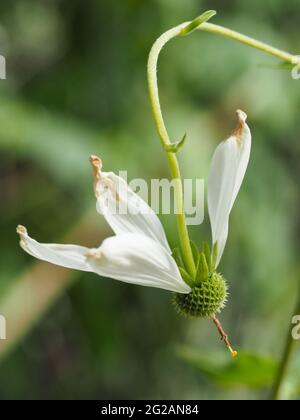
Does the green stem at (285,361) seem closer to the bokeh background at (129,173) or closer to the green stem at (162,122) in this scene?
the green stem at (162,122)

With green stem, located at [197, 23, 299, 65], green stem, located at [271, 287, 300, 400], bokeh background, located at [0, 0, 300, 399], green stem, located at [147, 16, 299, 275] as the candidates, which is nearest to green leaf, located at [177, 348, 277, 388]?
green stem, located at [271, 287, 300, 400]

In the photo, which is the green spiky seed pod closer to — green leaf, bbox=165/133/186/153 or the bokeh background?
green leaf, bbox=165/133/186/153

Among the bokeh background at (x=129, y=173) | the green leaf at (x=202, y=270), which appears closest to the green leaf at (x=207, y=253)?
the green leaf at (x=202, y=270)

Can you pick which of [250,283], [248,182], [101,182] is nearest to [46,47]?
A: [248,182]

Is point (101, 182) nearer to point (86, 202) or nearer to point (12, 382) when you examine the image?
point (86, 202)

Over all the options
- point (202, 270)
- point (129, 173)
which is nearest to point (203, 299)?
point (202, 270)

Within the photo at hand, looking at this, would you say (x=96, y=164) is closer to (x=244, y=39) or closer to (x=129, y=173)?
(x=244, y=39)

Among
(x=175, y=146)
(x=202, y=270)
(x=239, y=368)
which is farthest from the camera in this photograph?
(x=239, y=368)
